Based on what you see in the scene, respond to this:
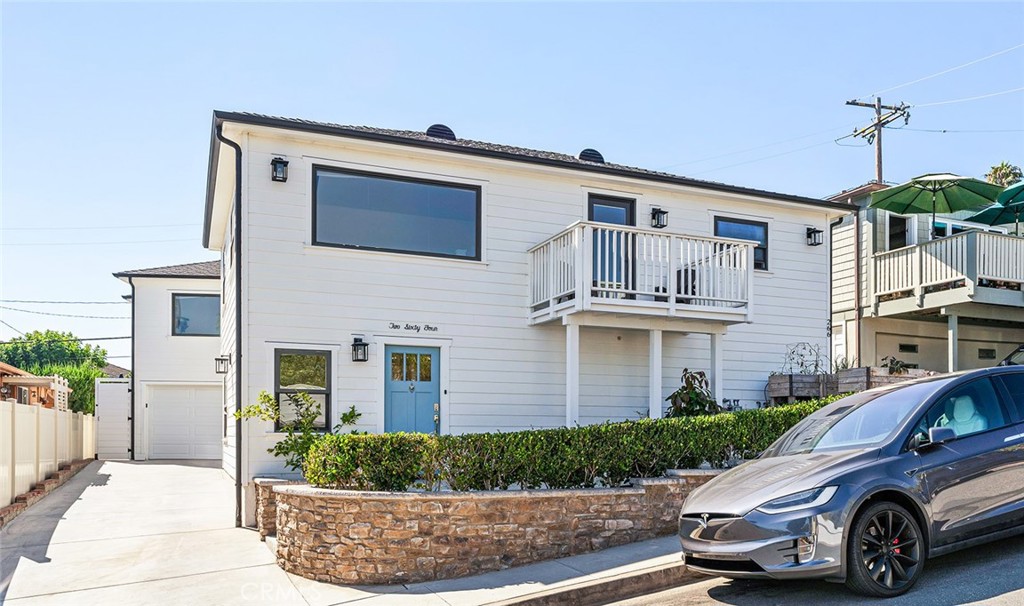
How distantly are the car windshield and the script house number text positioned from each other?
593 cm

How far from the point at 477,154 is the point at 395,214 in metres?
1.54

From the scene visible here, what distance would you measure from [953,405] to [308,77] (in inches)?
356

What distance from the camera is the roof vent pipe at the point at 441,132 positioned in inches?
537

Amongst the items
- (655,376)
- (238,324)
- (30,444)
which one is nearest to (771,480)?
(655,376)

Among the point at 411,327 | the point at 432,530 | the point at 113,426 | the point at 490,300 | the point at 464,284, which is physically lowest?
the point at 113,426

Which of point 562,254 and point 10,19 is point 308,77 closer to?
point 10,19

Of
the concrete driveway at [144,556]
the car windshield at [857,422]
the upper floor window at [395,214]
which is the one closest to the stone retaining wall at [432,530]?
the concrete driveway at [144,556]

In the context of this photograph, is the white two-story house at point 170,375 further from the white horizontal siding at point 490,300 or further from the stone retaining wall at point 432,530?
the stone retaining wall at point 432,530

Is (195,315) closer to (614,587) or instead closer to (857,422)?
(614,587)

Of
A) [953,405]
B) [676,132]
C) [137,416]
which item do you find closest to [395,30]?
[676,132]

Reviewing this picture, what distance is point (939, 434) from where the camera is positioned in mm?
5953

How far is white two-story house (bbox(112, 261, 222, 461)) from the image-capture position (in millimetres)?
20797

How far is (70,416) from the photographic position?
18.3m

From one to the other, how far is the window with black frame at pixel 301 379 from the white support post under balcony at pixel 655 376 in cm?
477
